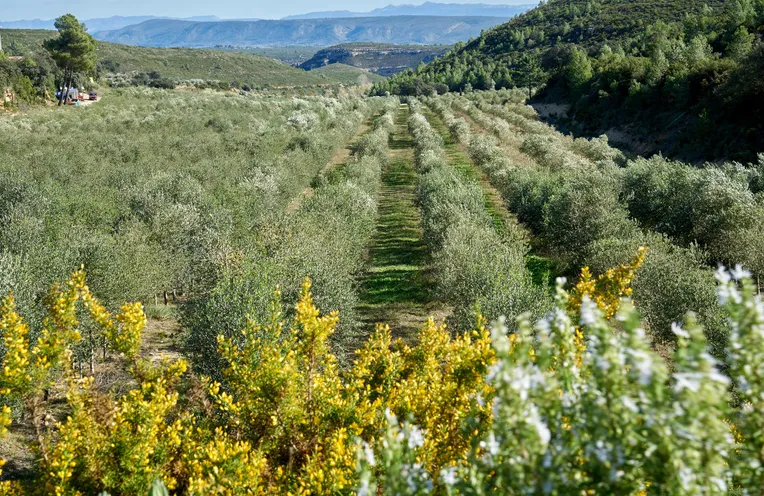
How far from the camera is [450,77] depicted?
153 meters

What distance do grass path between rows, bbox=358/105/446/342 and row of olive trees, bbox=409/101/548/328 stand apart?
6.11ft

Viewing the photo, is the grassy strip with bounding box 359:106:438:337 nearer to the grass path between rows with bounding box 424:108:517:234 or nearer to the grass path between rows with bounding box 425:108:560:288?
the grass path between rows with bounding box 424:108:517:234

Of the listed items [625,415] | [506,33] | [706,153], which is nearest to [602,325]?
[625,415]

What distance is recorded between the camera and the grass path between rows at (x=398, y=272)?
25094 mm

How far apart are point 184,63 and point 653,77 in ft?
463

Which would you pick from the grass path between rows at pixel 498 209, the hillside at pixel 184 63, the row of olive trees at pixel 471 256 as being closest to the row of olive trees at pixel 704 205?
the grass path between rows at pixel 498 209

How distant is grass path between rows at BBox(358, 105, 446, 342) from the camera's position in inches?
988

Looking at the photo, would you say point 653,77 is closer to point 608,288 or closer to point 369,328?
point 369,328

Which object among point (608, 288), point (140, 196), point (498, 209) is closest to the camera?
point (608, 288)

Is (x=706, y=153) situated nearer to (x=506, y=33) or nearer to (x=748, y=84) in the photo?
(x=748, y=84)

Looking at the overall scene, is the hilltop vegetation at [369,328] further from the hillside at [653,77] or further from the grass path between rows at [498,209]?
the hillside at [653,77]

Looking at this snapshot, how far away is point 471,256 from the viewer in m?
22.1

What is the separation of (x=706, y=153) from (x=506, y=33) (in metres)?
147

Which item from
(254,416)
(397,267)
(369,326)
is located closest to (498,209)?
(397,267)
